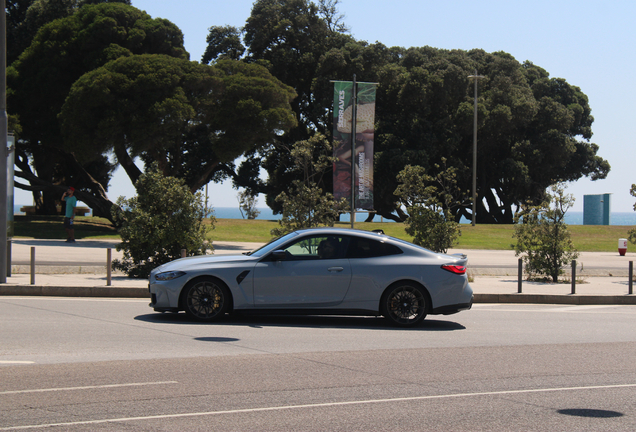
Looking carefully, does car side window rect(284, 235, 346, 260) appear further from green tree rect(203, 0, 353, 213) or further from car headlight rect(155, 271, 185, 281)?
green tree rect(203, 0, 353, 213)

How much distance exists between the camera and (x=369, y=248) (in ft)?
32.7

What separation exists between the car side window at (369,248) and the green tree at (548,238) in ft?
27.7

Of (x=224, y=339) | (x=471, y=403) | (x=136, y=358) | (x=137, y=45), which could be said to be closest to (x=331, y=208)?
(x=224, y=339)

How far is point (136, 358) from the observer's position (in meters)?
7.10

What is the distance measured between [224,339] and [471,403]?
387cm

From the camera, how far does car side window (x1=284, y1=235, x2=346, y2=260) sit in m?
9.77

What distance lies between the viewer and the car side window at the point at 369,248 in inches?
390

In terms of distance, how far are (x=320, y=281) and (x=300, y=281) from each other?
308 mm

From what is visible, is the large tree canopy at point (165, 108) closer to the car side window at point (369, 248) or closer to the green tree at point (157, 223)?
the green tree at point (157, 223)

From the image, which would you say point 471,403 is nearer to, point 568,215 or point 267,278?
point 267,278

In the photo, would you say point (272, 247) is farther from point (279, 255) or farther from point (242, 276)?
point (242, 276)

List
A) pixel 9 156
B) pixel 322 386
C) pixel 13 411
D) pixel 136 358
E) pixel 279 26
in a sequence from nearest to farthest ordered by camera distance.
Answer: pixel 13 411 → pixel 322 386 → pixel 136 358 → pixel 9 156 → pixel 279 26

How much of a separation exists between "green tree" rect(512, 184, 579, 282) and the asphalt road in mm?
6745

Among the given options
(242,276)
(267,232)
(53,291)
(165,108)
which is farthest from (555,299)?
(267,232)
